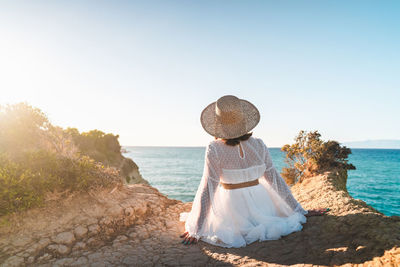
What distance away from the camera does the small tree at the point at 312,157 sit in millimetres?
6738

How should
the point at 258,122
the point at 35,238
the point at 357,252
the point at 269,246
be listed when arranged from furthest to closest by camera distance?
the point at 258,122 < the point at 35,238 < the point at 269,246 < the point at 357,252

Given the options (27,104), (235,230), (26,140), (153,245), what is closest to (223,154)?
(235,230)

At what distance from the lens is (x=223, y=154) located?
339cm

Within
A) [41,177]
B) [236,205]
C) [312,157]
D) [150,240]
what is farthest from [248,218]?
[312,157]

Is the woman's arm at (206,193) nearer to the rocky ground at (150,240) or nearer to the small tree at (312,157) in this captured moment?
the rocky ground at (150,240)

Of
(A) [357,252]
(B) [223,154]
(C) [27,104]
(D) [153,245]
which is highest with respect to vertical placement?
(C) [27,104]

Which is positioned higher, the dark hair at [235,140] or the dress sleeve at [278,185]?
the dark hair at [235,140]

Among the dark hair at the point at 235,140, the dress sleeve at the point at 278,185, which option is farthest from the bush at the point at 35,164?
the dress sleeve at the point at 278,185

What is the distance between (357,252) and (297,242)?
82 centimetres

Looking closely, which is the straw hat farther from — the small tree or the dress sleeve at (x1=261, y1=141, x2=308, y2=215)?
the small tree

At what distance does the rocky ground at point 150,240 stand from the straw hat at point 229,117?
5.36ft

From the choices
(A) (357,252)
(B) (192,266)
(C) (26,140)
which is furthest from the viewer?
(C) (26,140)

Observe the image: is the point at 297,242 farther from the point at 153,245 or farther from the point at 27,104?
the point at 27,104

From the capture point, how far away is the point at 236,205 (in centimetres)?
342
